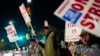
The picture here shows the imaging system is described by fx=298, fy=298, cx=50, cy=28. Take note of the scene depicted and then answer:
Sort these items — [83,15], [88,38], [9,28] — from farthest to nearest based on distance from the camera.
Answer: [9,28] → [88,38] → [83,15]

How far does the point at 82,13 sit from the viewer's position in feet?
13.8

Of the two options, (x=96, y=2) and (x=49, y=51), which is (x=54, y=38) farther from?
(x=96, y=2)

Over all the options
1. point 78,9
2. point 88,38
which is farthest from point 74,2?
point 88,38

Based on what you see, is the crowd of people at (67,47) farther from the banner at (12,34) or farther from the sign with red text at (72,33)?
the banner at (12,34)

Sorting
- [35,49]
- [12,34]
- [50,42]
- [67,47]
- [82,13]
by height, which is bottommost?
[12,34]

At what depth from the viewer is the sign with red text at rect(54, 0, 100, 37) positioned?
13.2 feet

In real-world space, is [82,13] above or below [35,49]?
above

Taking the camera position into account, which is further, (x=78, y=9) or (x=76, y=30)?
(x=76, y=30)

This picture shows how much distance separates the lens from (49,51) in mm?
8750

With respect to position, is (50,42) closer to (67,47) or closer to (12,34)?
(67,47)

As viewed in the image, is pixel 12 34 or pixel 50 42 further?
pixel 12 34

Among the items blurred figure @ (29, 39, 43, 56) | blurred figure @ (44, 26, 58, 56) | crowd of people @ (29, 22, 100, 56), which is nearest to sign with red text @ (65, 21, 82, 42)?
crowd of people @ (29, 22, 100, 56)

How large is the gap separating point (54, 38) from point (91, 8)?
4538 mm

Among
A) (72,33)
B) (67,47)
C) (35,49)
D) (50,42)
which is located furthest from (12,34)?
(50,42)
